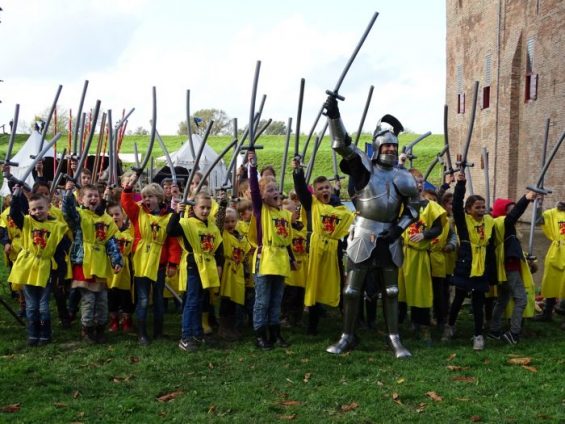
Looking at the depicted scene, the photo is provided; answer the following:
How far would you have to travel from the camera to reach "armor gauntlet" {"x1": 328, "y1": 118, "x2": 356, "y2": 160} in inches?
245

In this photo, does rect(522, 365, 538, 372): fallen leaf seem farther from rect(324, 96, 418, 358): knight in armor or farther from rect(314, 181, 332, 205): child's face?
rect(314, 181, 332, 205): child's face

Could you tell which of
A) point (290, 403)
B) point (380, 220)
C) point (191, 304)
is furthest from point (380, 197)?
point (290, 403)

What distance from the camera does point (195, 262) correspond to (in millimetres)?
6734

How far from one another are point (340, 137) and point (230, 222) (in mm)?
1641

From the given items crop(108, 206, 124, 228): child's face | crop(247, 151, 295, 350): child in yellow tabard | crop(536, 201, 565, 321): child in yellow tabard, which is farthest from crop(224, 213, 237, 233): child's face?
crop(536, 201, 565, 321): child in yellow tabard

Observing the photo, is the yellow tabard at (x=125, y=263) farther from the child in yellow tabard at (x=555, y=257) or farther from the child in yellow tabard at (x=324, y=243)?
the child in yellow tabard at (x=555, y=257)

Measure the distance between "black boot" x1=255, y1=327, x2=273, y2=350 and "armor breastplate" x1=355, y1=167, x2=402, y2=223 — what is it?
143 centimetres

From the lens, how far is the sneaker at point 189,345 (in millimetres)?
6648

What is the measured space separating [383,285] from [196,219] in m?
1.82

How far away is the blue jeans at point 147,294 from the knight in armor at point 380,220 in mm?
1692

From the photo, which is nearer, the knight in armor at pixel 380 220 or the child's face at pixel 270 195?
the knight in armor at pixel 380 220

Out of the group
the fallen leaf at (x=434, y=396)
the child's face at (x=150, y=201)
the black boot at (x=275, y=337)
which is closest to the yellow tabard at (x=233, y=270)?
the black boot at (x=275, y=337)

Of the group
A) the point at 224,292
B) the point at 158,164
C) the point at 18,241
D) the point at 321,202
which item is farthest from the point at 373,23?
the point at 158,164

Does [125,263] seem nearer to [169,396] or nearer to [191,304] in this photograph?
[191,304]
